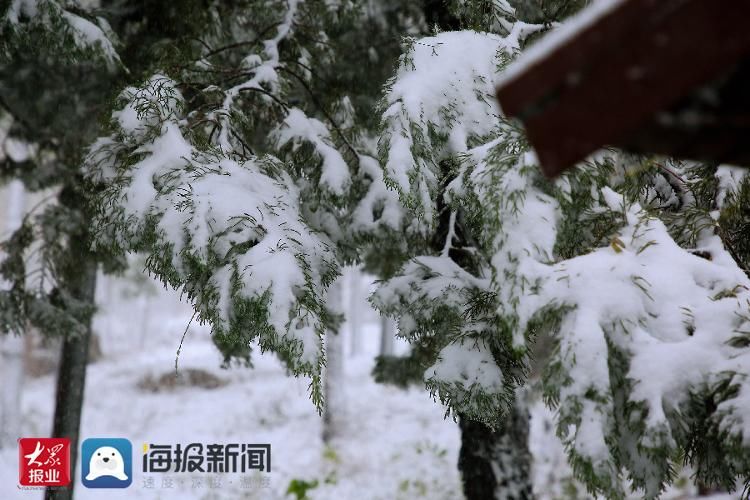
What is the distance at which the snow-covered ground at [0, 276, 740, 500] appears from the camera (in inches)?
305

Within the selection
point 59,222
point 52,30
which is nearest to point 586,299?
point 52,30

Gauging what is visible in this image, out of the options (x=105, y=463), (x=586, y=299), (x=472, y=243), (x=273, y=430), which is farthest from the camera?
(x=273, y=430)

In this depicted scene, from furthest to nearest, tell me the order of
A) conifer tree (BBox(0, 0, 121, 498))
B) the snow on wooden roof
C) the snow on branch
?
conifer tree (BBox(0, 0, 121, 498)), the snow on branch, the snow on wooden roof

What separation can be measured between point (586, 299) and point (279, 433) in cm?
953

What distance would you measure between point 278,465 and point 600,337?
26.5ft

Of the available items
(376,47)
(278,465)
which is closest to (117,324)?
(278,465)

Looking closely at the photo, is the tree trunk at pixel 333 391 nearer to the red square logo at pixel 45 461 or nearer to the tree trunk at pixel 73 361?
the tree trunk at pixel 73 361

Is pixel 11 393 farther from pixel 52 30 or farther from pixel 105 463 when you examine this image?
pixel 52 30

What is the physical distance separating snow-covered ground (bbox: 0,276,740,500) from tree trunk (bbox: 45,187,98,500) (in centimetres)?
145

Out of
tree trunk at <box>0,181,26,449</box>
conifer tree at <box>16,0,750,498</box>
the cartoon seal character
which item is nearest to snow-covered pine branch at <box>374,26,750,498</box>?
conifer tree at <box>16,0,750,498</box>

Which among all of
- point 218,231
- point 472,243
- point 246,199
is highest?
point 472,243

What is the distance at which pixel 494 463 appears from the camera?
4.78 metres

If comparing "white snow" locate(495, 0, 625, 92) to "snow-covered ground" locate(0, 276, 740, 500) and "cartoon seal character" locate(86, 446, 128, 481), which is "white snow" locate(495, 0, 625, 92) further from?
"snow-covered ground" locate(0, 276, 740, 500)

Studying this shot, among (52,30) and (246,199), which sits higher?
(52,30)
